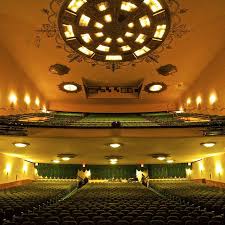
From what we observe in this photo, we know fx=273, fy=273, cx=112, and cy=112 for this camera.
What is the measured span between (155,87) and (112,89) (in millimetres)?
3188

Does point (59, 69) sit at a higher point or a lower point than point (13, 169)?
higher

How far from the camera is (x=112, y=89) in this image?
20.2m

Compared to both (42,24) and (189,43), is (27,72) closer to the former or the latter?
(42,24)

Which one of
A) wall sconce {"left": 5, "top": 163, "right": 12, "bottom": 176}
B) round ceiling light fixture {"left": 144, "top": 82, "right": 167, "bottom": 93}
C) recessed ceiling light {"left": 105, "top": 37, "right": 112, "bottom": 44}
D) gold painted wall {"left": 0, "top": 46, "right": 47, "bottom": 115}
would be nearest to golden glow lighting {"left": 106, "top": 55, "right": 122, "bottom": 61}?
recessed ceiling light {"left": 105, "top": 37, "right": 112, "bottom": 44}

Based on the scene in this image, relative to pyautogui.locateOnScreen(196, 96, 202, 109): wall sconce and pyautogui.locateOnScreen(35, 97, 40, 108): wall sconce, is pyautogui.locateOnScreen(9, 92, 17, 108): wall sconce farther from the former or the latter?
pyautogui.locateOnScreen(196, 96, 202, 109): wall sconce

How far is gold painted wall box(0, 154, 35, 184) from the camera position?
56.0 ft

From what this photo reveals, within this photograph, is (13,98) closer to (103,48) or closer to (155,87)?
(103,48)

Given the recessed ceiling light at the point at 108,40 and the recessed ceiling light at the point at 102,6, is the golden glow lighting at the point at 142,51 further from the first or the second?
the recessed ceiling light at the point at 102,6

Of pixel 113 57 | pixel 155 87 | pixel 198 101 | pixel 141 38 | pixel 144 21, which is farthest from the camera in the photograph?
pixel 155 87

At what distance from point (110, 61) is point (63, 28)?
3.73 m

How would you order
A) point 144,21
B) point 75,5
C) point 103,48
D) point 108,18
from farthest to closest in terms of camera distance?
Result: point 103,48, point 144,21, point 108,18, point 75,5

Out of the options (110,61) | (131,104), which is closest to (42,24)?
(110,61)

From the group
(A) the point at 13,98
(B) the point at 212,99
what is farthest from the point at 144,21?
(A) the point at 13,98

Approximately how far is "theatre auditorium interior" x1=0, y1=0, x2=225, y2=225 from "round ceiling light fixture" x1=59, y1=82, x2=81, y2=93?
0.26ft
